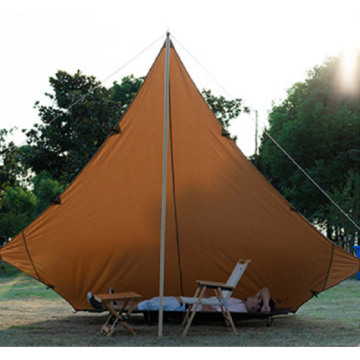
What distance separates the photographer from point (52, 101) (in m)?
16.2

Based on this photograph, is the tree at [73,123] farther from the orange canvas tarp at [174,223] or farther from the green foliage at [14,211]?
the orange canvas tarp at [174,223]

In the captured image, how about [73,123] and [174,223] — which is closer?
[174,223]

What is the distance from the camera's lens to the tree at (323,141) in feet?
61.1

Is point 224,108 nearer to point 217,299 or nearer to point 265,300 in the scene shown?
point 265,300

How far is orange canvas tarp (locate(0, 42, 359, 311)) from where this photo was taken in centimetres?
594

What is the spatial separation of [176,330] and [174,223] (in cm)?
146

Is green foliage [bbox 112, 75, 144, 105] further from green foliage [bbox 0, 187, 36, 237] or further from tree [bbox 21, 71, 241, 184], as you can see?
green foliage [bbox 0, 187, 36, 237]

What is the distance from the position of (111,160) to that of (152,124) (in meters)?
0.59

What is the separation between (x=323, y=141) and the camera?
→ 753 inches

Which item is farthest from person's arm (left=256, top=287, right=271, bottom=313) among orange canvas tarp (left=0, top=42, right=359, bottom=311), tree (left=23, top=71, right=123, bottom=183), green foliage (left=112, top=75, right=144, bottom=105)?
green foliage (left=112, top=75, right=144, bottom=105)

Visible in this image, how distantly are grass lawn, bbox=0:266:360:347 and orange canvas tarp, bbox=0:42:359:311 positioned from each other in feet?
1.38

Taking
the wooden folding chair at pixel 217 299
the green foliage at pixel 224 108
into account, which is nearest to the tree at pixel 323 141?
the green foliage at pixel 224 108

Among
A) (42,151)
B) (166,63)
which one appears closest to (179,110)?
(166,63)

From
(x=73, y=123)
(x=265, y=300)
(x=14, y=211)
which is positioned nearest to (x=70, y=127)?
(x=73, y=123)
